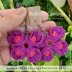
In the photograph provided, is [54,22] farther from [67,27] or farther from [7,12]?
[7,12]

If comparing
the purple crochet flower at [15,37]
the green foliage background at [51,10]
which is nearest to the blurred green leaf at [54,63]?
the green foliage background at [51,10]

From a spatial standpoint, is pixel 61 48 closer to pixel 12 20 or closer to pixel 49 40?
pixel 49 40

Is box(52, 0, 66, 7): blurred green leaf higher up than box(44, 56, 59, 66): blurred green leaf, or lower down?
higher up

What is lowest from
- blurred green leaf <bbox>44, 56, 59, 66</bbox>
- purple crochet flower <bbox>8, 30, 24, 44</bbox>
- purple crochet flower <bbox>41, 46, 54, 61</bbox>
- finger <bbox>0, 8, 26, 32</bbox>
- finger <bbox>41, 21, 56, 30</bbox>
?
blurred green leaf <bbox>44, 56, 59, 66</bbox>

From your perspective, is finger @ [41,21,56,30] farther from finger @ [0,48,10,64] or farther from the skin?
finger @ [0,48,10,64]

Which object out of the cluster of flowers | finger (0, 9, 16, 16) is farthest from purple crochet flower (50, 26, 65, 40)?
finger (0, 9, 16, 16)

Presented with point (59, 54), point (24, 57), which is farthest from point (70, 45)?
point (24, 57)

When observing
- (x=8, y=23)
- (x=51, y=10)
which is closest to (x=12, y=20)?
(x=8, y=23)
